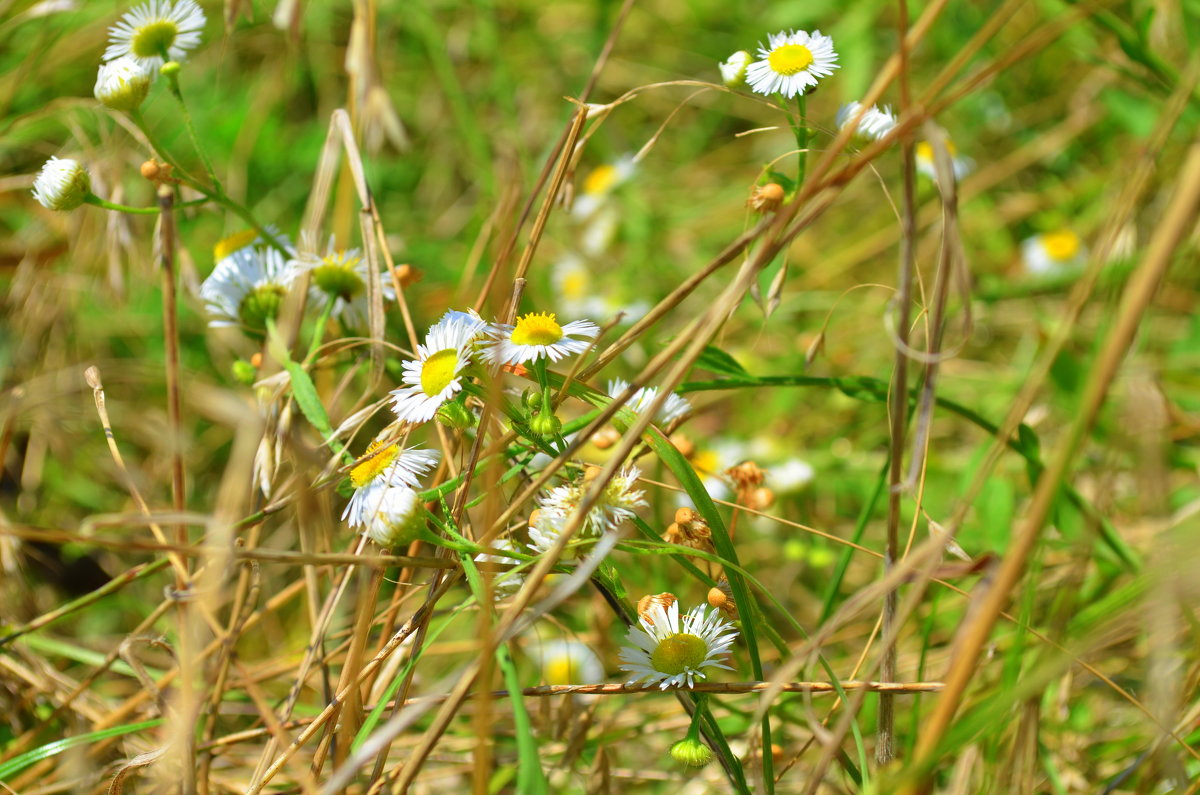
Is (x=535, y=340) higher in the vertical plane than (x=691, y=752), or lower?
higher

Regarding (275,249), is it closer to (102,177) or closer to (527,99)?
(102,177)

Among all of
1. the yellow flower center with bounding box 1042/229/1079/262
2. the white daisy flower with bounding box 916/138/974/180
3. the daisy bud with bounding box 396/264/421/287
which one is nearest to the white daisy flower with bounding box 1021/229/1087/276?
the yellow flower center with bounding box 1042/229/1079/262

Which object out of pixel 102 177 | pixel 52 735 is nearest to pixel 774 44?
pixel 102 177

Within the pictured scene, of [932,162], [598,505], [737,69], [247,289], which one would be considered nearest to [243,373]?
[247,289]

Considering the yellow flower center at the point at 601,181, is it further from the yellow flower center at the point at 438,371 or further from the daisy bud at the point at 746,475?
the yellow flower center at the point at 438,371

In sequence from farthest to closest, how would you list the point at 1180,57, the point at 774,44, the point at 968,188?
the point at 968,188
the point at 1180,57
the point at 774,44

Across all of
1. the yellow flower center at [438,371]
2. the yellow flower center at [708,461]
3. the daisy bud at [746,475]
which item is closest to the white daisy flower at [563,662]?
the yellow flower center at [708,461]

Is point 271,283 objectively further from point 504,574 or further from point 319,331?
point 504,574
